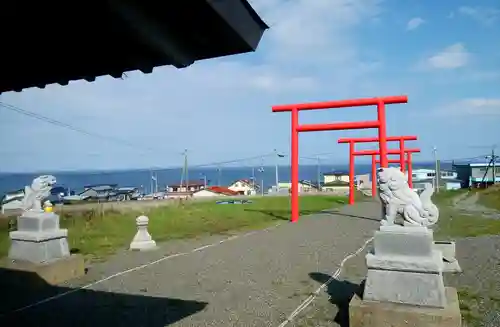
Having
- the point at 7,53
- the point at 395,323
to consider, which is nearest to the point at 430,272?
the point at 395,323

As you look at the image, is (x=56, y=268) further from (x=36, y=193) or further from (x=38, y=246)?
(x=36, y=193)

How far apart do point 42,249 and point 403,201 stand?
217 inches

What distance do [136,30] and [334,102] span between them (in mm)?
12187

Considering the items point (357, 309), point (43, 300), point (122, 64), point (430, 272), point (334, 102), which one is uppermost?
point (334, 102)

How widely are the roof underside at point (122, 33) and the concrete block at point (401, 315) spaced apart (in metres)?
2.82

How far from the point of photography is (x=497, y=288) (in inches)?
225

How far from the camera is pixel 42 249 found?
6.59 meters

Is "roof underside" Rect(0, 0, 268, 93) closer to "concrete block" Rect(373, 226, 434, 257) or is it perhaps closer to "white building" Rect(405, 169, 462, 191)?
"concrete block" Rect(373, 226, 434, 257)

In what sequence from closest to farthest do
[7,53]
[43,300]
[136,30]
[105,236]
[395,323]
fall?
[136,30] → [7,53] → [395,323] → [43,300] → [105,236]

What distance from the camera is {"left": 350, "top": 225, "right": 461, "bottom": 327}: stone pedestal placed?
3791 millimetres

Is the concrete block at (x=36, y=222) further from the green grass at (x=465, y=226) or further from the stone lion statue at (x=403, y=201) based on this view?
the green grass at (x=465, y=226)

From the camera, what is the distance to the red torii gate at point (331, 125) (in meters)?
13.3

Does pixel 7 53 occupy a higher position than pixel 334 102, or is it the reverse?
pixel 334 102

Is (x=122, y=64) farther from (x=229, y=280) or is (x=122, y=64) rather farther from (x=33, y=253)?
(x=33, y=253)
